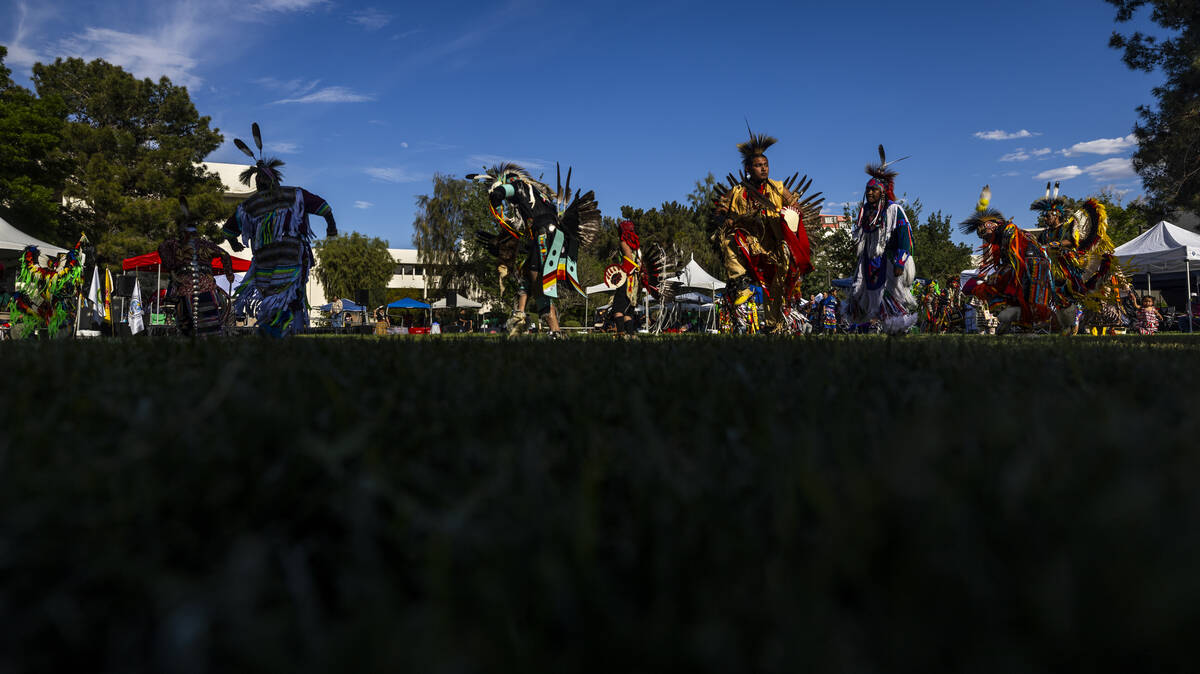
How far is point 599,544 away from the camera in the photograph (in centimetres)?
81

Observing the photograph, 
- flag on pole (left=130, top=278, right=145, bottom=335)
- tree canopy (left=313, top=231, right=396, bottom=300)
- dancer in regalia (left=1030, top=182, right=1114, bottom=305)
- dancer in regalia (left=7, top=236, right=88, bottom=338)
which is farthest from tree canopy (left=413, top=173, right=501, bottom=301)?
dancer in regalia (left=1030, top=182, right=1114, bottom=305)

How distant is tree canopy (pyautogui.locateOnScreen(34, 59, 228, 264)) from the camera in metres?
34.2

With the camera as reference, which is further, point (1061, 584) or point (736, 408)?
point (736, 408)

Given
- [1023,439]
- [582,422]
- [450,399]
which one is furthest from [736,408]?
[450,399]

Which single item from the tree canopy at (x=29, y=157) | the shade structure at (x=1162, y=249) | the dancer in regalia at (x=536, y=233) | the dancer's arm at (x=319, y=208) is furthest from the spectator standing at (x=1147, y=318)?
the tree canopy at (x=29, y=157)

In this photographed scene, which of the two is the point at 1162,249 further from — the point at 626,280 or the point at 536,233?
the point at 536,233

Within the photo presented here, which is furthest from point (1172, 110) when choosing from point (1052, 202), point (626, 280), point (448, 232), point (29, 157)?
point (29, 157)

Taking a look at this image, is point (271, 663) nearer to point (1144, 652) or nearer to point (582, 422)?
point (1144, 652)

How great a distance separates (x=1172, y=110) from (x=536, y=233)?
25.5 metres

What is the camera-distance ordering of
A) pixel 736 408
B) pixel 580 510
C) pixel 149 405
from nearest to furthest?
pixel 580 510 → pixel 149 405 → pixel 736 408

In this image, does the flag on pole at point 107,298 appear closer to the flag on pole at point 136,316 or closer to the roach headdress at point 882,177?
the flag on pole at point 136,316

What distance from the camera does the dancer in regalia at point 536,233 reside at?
12.4m

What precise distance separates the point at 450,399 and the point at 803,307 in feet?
96.4

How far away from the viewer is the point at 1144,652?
21.6 inches
